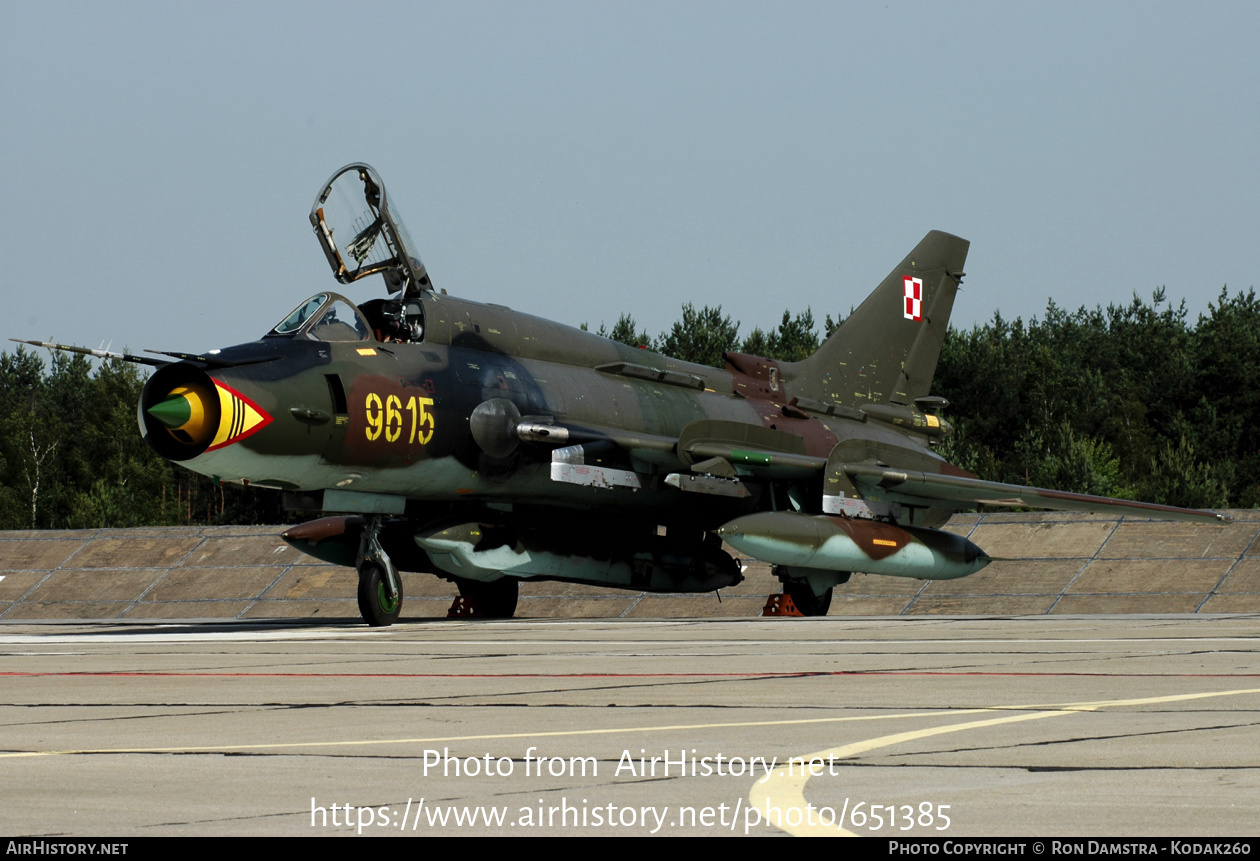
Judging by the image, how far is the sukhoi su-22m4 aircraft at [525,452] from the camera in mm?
13927

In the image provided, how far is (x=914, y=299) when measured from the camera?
22719 millimetres

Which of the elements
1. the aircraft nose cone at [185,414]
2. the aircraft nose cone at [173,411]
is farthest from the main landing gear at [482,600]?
the aircraft nose cone at [173,411]

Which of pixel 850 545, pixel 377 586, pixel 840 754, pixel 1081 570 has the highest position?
pixel 840 754

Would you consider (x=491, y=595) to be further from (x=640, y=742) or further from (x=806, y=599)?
(x=640, y=742)

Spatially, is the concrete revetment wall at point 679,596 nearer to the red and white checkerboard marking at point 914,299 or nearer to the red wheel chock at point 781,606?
the red wheel chock at point 781,606

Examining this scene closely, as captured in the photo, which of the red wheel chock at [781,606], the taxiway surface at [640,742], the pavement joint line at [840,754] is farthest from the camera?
the red wheel chock at [781,606]

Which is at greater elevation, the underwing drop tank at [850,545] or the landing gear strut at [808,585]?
the underwing drop tank at [850,545]

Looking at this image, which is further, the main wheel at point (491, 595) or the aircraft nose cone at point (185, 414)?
the main wheel at point (491, 595)

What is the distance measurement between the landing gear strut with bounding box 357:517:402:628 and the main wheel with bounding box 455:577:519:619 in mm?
3015

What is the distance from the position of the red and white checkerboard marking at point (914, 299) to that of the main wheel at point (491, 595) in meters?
8.16

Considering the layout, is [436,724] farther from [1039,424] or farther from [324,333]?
[1039,424]

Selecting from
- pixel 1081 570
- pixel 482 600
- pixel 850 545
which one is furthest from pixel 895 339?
pixel 482 600

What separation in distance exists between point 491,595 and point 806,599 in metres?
4.47

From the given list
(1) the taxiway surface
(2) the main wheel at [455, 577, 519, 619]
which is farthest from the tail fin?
(1) the taxiway surface
